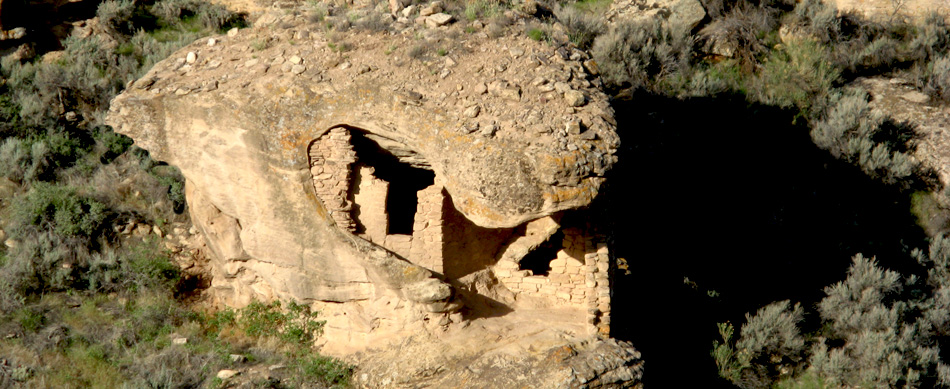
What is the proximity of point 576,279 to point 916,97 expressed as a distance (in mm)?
7387

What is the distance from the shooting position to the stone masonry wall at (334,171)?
8844 millimetres

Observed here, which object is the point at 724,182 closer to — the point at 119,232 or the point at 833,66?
the point at 833,66

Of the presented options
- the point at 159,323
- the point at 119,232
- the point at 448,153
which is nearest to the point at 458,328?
the point at 448,153

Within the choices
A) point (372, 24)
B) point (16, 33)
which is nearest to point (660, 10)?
point (372, 24)

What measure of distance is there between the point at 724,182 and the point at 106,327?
8409mm

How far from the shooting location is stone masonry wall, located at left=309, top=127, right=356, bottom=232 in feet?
29.0

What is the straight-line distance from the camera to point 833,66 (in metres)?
14.6

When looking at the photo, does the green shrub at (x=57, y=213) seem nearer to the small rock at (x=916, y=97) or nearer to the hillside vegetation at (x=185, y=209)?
the hillside vegetation at (x=185, y=209)

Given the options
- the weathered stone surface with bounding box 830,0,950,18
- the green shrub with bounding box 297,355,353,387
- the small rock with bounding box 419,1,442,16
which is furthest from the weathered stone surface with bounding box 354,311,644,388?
the weathered stone surface with bounding box 830,0,950,18

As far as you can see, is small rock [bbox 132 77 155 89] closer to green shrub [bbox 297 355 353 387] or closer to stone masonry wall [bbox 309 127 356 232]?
stone masonry wall [bbox 309 127 356 232]

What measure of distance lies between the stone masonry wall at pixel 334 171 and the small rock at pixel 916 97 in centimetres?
913

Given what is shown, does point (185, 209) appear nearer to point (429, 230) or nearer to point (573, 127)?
point (429, 230)

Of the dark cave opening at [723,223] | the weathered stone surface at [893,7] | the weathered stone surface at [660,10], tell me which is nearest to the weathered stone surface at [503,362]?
the dark cave opening at [723,223]

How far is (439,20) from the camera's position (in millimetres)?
9633
